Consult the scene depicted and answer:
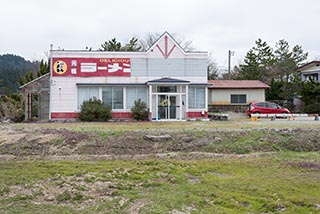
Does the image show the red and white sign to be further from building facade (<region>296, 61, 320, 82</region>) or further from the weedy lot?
building facade (<region>296, 61, 320, 82</region>)

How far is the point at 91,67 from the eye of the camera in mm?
27547

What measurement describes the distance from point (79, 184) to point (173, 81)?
65.4 ft

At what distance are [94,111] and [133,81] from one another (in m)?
3.51

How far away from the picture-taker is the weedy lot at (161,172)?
6199 mm

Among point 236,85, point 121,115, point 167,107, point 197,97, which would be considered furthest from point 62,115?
point 236,85

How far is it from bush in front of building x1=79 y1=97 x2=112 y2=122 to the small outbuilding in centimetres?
1061

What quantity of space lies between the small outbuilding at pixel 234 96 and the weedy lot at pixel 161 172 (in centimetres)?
1956

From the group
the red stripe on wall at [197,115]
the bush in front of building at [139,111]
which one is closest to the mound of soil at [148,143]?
the bush in front of building at [139,111]

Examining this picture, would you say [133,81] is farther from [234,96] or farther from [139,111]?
[234,96]

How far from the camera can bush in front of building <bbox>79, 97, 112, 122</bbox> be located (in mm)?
26266

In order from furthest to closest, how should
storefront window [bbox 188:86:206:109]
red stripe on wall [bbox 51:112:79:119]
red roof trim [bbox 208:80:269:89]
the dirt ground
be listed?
red roof trim [bbox 208:80:269:89] < storefront window [bbox 188:86:206:109] < red stripe on wall [bbox 51:112:79:119] < the dirt ground

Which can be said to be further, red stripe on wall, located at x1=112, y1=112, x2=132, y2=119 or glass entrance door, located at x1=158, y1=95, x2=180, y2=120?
glass entrance door, located at x1=158, y1=95, x2=180, y2=120

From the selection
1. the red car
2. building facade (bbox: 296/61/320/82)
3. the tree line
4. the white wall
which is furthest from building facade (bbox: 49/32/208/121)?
building facade (bbox: 296/61/320/82)

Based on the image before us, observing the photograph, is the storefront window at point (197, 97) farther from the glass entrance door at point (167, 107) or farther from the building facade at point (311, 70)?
Result: the building facade at point (311, 70)
